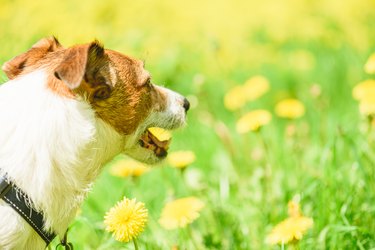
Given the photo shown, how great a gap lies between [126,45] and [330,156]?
118 inches

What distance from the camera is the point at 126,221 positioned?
2623mm

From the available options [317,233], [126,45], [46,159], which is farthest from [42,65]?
[126,45]

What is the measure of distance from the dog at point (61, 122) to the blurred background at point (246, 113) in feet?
1.20

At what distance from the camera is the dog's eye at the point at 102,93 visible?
268 cm

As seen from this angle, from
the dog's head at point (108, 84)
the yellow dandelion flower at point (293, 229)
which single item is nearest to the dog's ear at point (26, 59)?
the dog's head at point (108, 84)

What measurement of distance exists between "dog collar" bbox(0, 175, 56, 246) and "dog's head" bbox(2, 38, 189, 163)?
399 millimetres

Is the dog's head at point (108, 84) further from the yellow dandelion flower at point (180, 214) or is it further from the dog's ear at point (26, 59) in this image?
the yellow dandelion flower at point (180, 214)

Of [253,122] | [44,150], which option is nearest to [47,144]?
[44,150]

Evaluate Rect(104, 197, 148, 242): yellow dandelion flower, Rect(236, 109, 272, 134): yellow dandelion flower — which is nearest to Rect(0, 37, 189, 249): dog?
Rect(104, 197, 148, 242): yellow dandelion flower

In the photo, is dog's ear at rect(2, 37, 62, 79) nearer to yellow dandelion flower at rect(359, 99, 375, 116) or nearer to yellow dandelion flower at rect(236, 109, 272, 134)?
yellow dandelion flower at rect(236, 109, 272, 134)

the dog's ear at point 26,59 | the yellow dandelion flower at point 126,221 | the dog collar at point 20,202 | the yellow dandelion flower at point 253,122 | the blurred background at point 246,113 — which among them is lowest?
the blurred background at point 246,113

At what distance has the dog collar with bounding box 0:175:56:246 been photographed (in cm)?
245

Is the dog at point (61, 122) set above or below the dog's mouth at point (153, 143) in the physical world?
above

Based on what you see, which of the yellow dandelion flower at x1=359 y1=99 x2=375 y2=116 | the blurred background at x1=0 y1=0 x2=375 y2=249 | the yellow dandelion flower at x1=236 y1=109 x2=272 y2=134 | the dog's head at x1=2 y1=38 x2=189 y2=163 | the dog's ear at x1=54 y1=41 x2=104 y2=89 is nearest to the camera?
the dog's ear at x1=54 y1=41 x2=104 y2=89
